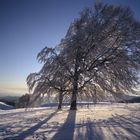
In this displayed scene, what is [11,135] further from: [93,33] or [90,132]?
[93,33]

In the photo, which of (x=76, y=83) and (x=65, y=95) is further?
(x=65, y=95)

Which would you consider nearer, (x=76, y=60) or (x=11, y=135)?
(x=11, y=135)

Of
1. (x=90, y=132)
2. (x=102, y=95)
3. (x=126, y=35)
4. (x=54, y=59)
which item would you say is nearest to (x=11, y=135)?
(x=90, y=132)

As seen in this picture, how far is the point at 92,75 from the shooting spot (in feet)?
80.8

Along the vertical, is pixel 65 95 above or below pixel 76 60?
below

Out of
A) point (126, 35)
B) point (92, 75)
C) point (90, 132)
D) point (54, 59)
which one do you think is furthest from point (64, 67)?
point (90, 132)

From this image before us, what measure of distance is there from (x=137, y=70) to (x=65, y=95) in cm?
759

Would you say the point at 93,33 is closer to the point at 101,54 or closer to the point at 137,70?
the point at 101,54

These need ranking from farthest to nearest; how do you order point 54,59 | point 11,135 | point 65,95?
1. point 65,95
2. point 54,59
3. point 11,135

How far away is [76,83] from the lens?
25.6 metres

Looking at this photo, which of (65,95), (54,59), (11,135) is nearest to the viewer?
(11,135)

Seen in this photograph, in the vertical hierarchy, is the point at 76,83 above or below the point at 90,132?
above

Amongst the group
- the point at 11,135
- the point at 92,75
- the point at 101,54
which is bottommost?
the point at 11,135

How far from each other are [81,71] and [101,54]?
2506mm
